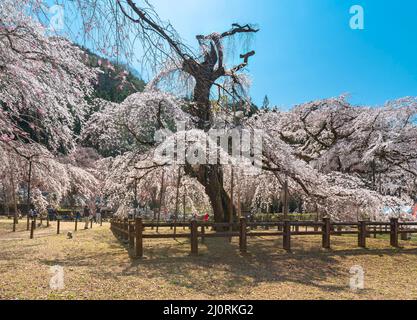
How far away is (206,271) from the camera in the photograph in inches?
320

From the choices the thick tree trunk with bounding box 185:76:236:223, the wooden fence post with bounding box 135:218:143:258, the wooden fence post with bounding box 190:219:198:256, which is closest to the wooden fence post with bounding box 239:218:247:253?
the wooden fence post with bounding box 190:219:198:256

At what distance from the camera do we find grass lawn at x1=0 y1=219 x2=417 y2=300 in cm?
623

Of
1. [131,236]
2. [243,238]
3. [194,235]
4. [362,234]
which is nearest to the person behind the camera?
[194,235]

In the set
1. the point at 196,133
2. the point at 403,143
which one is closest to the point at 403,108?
the point at 403,143

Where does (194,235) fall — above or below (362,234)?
above

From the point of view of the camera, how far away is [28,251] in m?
10.7

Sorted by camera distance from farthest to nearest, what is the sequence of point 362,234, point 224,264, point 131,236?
point 362,234 < point 131,236 < point 224,264

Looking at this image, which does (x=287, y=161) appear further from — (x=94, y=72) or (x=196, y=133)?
(x=94, y=72)

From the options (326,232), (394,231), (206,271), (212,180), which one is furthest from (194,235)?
(394,231)

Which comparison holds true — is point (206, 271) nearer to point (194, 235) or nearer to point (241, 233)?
point (194, 235)

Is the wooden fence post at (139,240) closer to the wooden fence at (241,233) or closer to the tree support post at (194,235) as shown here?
the wooden fence at (241,233)

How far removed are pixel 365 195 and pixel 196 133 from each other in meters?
7.36

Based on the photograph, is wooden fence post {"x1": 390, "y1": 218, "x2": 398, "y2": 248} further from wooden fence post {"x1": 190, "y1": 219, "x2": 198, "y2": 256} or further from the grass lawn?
wooden fence post {"x1": 190, "y1": 219, "x2": 198, "y2": 256}

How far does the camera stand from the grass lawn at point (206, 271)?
20.5ft
